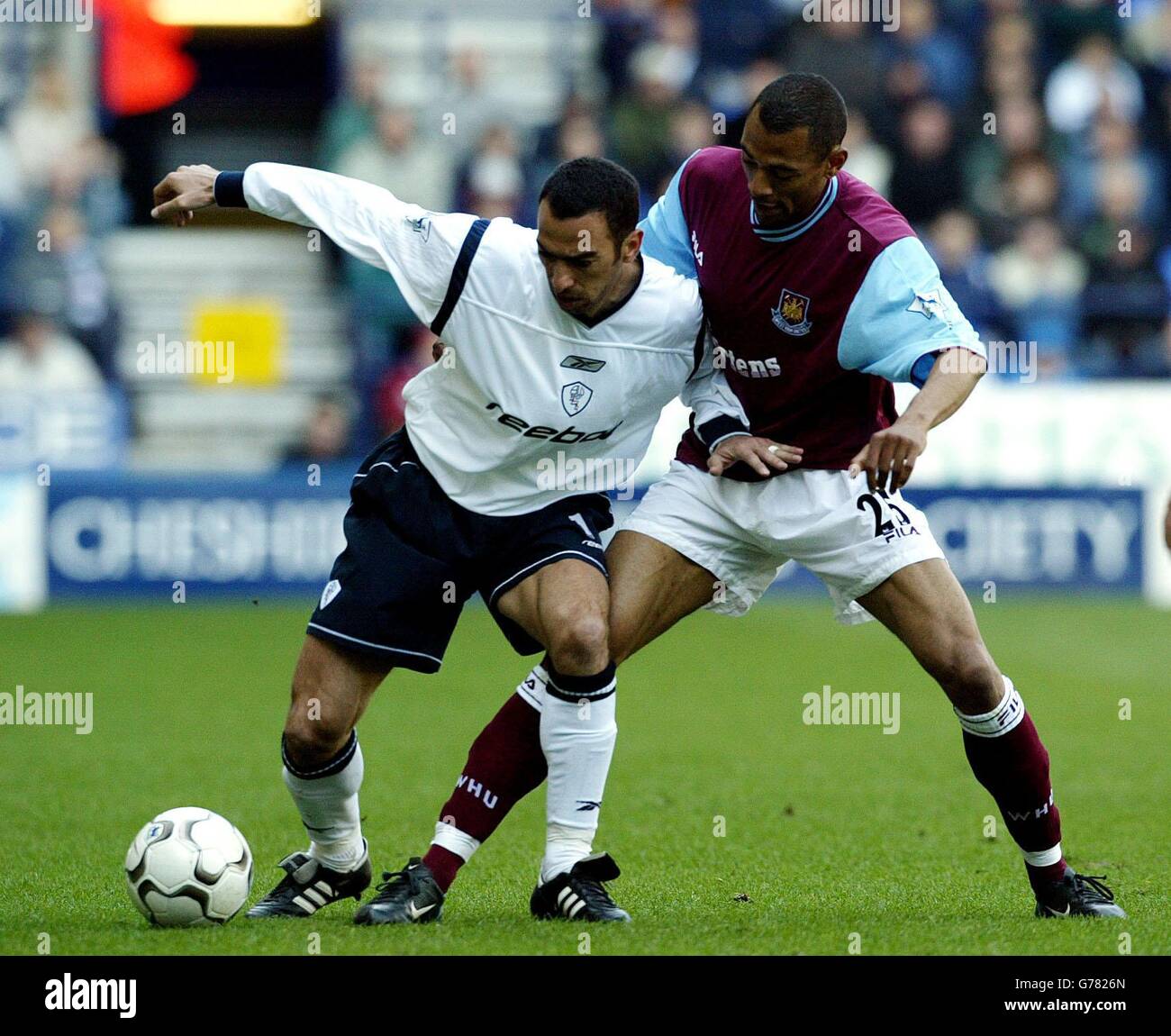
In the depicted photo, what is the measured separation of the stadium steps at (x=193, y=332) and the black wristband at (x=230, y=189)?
1034 centimetres

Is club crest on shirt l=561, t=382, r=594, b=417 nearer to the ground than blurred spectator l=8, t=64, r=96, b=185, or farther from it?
nearer to the ground

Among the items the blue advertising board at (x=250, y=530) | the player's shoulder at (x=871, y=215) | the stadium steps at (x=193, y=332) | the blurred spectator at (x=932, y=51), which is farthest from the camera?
the blurred spectator at (x=932, y=51)

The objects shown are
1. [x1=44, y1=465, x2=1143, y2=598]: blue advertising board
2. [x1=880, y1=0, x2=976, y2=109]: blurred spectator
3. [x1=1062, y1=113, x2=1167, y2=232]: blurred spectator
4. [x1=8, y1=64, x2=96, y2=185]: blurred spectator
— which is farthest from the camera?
[x1=880, y1=0, x2=976, y2=109]: blurred spectator

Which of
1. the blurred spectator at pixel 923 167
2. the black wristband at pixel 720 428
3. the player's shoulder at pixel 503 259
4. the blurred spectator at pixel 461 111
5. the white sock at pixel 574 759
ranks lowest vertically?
the white sock at pixel 574 759

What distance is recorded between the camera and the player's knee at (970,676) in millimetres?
5051

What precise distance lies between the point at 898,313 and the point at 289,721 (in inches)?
76.7

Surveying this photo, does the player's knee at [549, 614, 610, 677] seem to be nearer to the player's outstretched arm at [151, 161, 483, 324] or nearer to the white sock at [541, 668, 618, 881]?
the white sock at [541, 668, 618, 881]

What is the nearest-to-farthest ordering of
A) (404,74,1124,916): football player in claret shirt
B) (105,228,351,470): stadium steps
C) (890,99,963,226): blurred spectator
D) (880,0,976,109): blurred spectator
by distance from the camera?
(404,74,1124,916): football player in claret shirt, (890,99,963,226): blurred spectator, (105,228,351,470): stadium steps, (880,0,976,109): blurred spectator

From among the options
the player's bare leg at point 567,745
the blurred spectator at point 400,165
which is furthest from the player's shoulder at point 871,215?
the blurred spectator at point 400,165

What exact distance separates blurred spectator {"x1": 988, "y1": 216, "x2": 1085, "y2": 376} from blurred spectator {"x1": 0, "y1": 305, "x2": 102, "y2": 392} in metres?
7.57

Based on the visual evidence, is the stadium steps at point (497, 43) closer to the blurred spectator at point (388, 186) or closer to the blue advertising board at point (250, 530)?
the blurred spectator at point (388, 186)

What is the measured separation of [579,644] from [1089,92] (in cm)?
1401

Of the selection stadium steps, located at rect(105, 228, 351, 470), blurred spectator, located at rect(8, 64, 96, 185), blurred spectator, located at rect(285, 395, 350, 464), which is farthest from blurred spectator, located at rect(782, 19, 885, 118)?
blurred spectator, located at rect(8, 64, 96, 185)

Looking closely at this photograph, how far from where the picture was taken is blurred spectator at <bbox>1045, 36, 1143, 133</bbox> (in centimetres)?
1739
